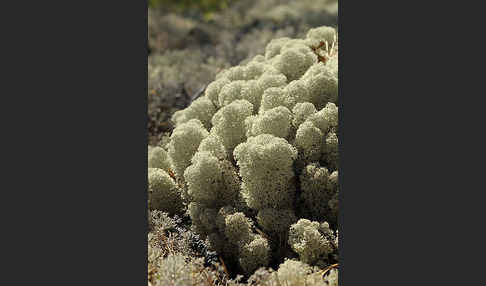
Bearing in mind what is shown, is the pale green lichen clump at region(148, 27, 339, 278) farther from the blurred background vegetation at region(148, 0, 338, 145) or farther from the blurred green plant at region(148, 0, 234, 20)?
the blurred green plant at region(148, 0, 234, 20)

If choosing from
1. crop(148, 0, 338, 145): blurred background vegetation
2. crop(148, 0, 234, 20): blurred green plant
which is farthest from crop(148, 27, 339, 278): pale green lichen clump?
crop(148, 0, 234, 20): blurred green plant

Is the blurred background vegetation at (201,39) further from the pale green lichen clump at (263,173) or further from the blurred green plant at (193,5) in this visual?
the pale green lichen clump at (263,173)

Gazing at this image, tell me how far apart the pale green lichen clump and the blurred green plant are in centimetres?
645

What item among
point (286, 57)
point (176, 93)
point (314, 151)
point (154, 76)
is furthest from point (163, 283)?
point (154, 76)

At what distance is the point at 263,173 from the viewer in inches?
78.5

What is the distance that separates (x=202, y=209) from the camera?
2156mm

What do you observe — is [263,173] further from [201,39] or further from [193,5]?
[193,5]

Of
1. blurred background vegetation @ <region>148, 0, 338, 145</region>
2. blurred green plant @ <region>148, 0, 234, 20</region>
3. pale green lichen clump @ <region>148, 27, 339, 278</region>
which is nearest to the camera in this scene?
pale green lichen clump @ <region>148, 27, 339, 278</region>

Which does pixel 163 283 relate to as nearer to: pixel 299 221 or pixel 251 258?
pixel 251 258

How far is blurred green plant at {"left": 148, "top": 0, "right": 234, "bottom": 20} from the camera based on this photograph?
8.59m

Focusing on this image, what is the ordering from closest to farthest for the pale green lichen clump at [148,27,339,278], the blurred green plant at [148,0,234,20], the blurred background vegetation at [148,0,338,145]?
1. the pale green lichen clump at [148,27,339,278]
2. the blurred background vegetation at [148,0,338,145]
3. the blurred green plant at [148,0,234,20]

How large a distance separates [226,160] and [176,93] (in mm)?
1938

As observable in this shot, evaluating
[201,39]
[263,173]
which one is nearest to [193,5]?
[201,39]

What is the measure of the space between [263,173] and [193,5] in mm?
7252
